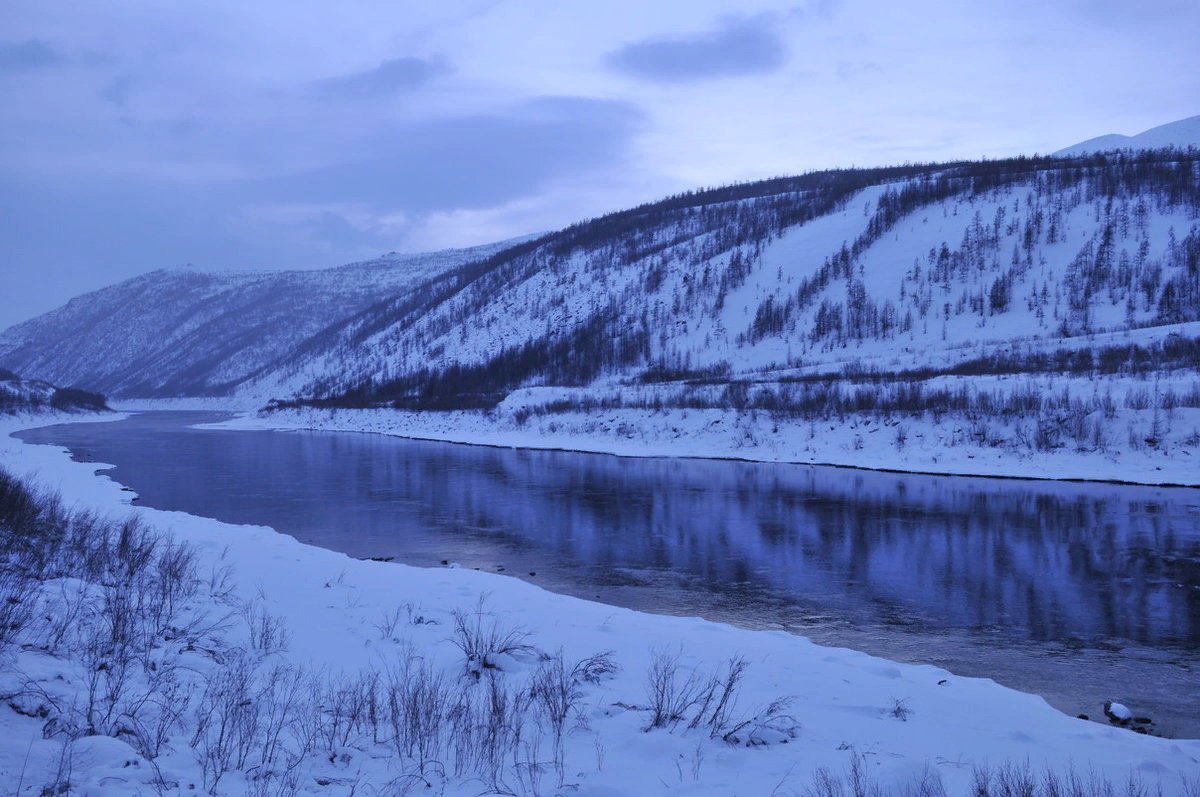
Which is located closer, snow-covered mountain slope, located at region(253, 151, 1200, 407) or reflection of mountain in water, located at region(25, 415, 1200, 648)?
reflection of mountain in water, located at region(25, 415, 1200, 648)

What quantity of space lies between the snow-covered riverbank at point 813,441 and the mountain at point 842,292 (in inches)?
173

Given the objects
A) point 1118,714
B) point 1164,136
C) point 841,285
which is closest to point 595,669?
point 1118,714

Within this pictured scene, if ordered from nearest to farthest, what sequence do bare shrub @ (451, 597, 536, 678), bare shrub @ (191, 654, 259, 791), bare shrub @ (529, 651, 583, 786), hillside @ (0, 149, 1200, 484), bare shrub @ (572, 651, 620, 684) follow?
1. bare shrub @ (191, 654, 259, 791)
2. bare shrub @ (529, 651, 583, 786)
3. bare shrub @ (572, 651, 620, 684)
4. bare shrub @ (451, 597, 536, 678)
5. hillside @ (0, 149, 1200, 484)

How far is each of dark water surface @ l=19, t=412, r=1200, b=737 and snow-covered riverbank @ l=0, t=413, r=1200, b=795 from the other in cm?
156

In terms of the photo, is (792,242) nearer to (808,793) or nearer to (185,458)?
(185,458)

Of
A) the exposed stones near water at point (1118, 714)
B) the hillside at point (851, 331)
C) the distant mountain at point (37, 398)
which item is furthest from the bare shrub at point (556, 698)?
the distant mountain at point (37, 398)

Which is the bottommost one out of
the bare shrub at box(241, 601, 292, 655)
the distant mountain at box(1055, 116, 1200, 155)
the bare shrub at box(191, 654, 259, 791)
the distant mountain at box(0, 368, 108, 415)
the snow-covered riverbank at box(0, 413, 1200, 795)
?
the snow-covered riverbank at box(0, 413, 1200, 795)

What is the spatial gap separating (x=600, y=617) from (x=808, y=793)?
20.3 feet

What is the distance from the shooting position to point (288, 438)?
61969 mm

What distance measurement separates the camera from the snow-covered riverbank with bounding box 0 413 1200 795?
5672mm

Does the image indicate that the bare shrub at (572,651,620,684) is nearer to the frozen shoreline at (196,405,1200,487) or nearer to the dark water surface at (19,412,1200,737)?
the dark water surface at (19,412,1200,737)

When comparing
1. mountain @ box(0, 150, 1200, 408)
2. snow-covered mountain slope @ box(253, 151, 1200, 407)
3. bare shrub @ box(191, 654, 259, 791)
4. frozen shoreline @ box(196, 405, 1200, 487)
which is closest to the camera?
bare shrub @ box(191, 654, 259, 791)

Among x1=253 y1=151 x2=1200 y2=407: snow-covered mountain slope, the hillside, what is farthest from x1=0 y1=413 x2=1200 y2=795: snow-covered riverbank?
x1=253 y1=151 x2=1200 y2=407: snow-covered mountain slope

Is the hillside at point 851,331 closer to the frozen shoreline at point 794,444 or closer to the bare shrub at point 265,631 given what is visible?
the frozen shoreline at point 794,444
